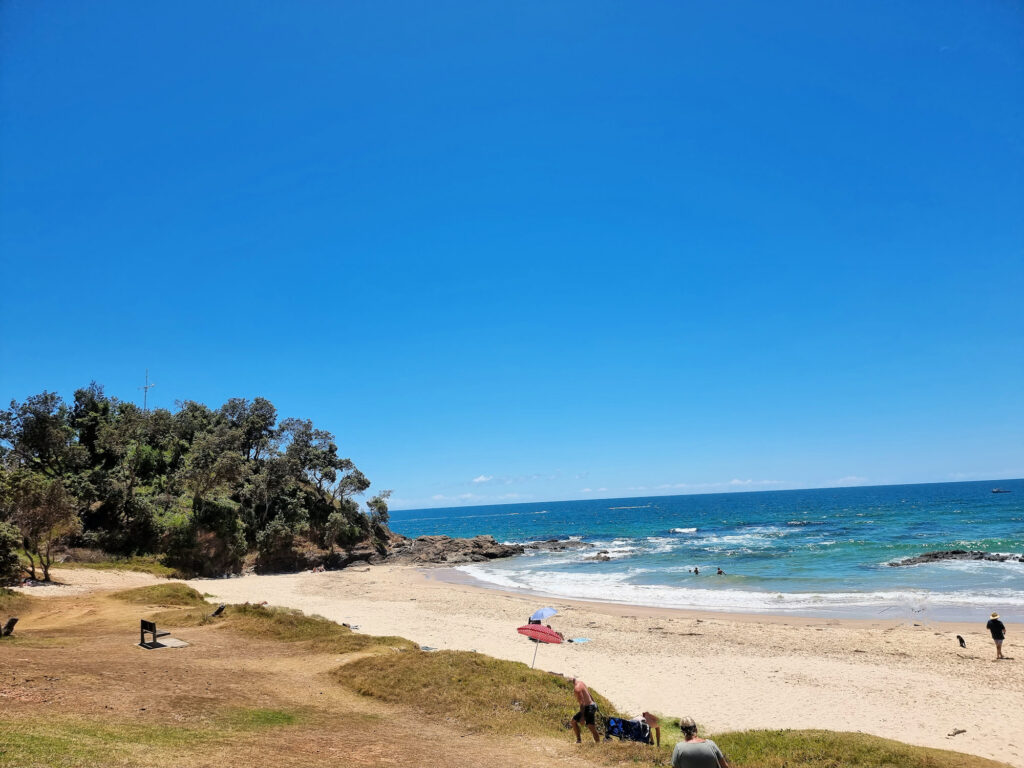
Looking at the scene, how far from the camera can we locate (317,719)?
34.1ft

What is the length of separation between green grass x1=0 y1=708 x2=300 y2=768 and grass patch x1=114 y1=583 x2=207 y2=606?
14559 mm

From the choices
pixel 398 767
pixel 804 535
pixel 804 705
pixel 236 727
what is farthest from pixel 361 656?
pixel 804 535

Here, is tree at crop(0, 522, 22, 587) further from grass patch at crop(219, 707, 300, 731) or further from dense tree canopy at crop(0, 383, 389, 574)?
grass patch at crop(219, 707, 300, 731)

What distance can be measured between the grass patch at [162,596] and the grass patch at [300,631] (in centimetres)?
439

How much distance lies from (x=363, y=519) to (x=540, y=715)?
49.5 meters

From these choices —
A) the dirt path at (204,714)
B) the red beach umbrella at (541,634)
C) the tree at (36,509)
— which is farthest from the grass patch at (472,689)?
the tree at (36,509)

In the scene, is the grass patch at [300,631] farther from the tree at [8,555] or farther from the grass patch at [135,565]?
the grass patch at [135,565]

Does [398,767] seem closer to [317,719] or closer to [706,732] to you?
[317,719]

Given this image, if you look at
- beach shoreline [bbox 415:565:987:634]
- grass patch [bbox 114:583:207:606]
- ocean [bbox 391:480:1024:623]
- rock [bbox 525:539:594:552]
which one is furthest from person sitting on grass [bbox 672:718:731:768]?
rock [bbox 525:539:594:552]

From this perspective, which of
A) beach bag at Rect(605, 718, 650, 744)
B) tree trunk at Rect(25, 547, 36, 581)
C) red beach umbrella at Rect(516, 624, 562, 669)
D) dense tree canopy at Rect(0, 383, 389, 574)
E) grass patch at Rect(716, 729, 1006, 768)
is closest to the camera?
grass patch at Rect(716, 729, 1006, 768)

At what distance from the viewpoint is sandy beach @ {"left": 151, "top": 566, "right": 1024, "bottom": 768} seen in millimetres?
13320

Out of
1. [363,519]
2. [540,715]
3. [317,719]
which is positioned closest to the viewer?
[317,719]

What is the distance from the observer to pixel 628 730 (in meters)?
10.6

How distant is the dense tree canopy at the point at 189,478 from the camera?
40.0 metres
